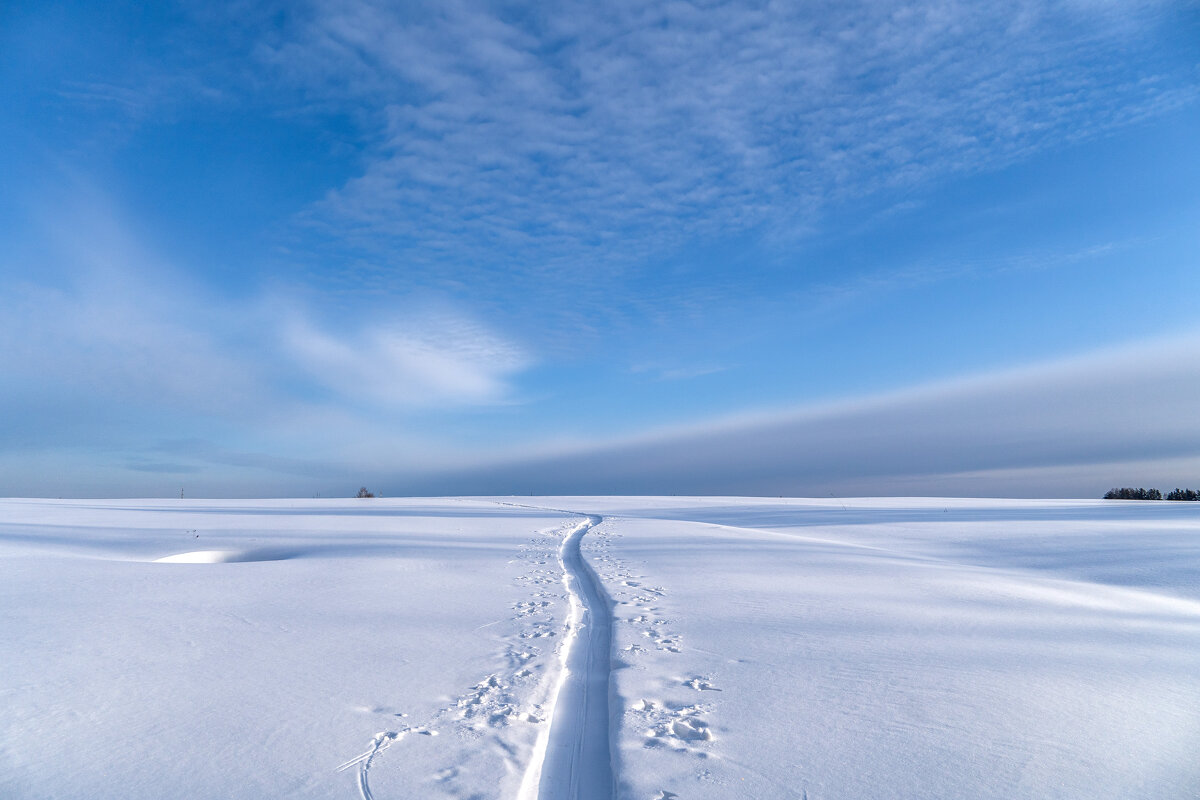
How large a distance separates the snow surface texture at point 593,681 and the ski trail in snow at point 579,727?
0.06 feet

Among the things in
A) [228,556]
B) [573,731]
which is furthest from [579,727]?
[228,556]

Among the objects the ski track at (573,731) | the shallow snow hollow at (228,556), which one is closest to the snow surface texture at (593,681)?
the ski track at (573,731)

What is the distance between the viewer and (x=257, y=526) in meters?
14.0

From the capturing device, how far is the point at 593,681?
13.9 ft

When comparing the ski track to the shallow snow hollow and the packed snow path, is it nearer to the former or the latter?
the packed snow path

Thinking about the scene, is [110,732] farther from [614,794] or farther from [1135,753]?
[1135,753]

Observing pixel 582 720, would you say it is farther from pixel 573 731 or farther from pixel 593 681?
pixel 593 681

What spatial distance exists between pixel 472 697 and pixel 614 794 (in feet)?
4.46

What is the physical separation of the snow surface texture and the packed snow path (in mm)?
19

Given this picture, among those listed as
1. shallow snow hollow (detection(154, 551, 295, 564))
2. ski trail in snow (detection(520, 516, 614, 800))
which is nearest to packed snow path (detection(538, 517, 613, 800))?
ski trail in snow (detection(520, 516, 614, 800))

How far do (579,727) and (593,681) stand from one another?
0.75 m

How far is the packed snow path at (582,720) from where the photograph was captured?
287 cm

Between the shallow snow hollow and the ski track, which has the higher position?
the shallow snow hollow

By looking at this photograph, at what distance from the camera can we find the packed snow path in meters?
2.87
